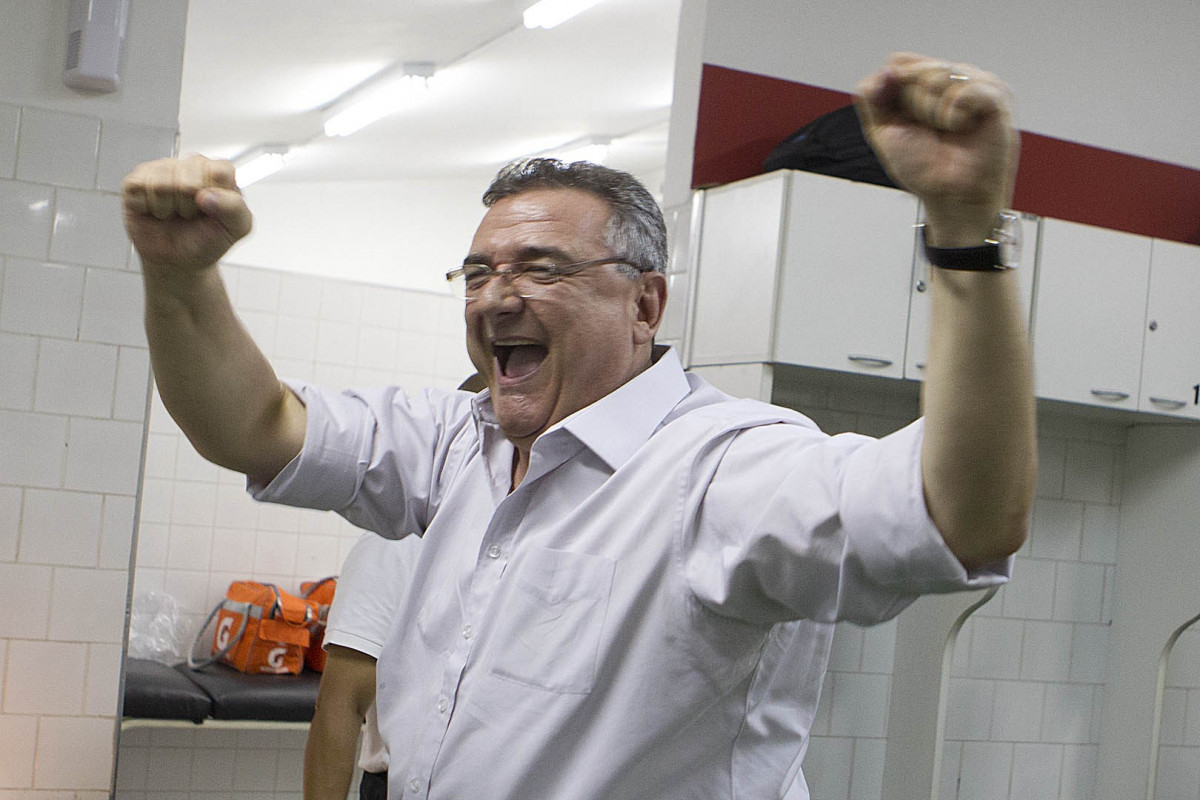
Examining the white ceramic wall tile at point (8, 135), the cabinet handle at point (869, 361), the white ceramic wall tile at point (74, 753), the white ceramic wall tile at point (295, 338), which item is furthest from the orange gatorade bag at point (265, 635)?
the cabinet handle at point (869, 361)

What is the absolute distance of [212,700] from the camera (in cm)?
470

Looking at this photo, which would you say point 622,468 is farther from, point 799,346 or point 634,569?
point 799,346

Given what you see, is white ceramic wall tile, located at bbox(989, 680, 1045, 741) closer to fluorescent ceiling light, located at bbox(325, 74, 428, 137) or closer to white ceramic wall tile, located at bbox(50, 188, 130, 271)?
white ceramic wall tile, located at bbox(50, 188, 130, 271)

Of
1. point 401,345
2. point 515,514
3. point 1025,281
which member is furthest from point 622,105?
point 515,514

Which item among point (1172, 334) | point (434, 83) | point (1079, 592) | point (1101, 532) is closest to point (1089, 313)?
point (1172, 334)

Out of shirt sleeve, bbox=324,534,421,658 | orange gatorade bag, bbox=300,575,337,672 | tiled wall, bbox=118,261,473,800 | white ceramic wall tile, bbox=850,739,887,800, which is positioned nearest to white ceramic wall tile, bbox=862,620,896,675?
white ceramic wall tile, bbox=850,739,887,800

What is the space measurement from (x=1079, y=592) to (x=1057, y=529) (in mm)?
235

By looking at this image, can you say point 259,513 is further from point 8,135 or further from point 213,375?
point 213,375

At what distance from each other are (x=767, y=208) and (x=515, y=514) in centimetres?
198

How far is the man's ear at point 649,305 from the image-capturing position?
1.62 meters

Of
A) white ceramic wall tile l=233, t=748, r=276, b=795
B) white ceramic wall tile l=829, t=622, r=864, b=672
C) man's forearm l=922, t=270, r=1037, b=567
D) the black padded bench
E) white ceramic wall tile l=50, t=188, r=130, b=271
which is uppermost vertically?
white ceramic wall tile l=50, t=188, r=130, b=271

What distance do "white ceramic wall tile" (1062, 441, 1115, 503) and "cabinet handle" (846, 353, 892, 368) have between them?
1.14 m

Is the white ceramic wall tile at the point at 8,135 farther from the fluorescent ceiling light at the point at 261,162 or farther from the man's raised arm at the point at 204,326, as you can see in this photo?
the fluorescent ceiling light at the point at 261,162

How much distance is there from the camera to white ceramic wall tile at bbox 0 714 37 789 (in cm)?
310
